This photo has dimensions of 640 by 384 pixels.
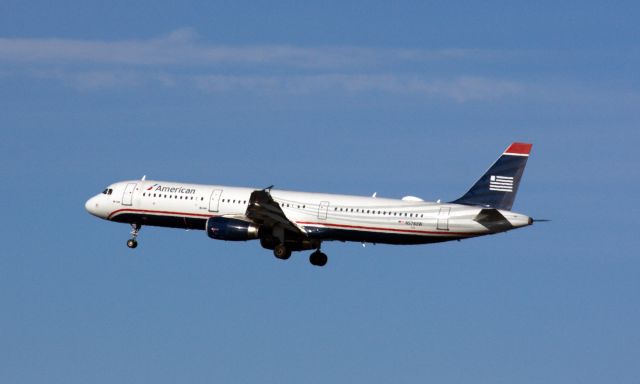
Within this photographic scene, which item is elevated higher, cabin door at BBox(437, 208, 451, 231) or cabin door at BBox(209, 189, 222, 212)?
cabin door at BBox(209, 189, 222, 212)

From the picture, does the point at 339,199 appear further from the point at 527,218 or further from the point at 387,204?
the point at 527,218

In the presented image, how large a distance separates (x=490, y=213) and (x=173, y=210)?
20806 mm

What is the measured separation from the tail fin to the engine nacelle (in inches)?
490

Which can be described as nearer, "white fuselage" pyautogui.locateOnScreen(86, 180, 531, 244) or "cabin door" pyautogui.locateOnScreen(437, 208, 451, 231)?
"cabin door" pyautogui.locateOnScreen(437, 208, 451, 231)

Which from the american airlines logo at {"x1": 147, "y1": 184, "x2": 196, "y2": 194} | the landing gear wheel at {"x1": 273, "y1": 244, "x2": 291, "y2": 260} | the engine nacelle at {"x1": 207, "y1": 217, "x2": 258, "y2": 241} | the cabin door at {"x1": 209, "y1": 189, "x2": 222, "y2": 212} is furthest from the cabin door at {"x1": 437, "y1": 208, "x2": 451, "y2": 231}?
the american airlines logo at {"x1": 147, "y1": 184, "x2": 196, "y2": 194}

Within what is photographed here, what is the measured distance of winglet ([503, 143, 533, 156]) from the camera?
81.0 m

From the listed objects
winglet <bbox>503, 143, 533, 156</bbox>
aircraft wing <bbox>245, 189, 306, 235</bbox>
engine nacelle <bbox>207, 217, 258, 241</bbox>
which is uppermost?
winglet <bbox>503, 143, 533, 156</bbox>

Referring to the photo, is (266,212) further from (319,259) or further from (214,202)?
(319,259)

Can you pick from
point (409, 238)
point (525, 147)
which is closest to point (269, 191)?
point (409, 238)

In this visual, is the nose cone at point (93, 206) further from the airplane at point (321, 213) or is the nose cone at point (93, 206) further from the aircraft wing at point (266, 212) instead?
the aircraft wing at point (266, 212)

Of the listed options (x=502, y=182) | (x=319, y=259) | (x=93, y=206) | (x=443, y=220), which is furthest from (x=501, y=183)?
(x=93, y=206)

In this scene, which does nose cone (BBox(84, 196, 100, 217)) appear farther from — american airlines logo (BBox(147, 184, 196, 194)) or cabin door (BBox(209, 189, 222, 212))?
cabin door (BBox(209, 189, 222, 212))

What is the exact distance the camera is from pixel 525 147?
266ft

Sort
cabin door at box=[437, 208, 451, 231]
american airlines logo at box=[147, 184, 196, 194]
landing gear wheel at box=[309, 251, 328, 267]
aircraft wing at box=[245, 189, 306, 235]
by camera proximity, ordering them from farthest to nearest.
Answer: landing gear wheel at box=[309, 251, 328, 267], american airlines logo at box=[147, 184, 196, 194], aircraft wing at box=[245, 189, 306, 235], cabin door at box=[437, 208, 451, 231]
